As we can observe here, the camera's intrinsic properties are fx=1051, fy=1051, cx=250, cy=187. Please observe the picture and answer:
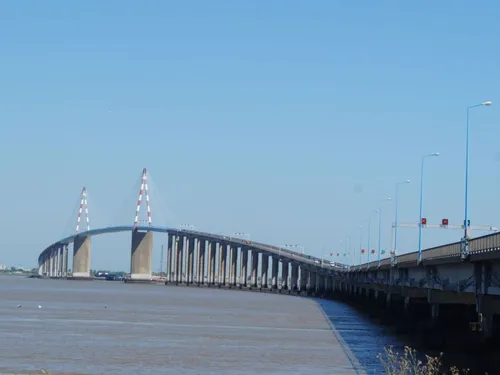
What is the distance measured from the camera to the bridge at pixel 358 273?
3619cm

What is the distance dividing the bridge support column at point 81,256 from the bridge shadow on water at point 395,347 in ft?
445

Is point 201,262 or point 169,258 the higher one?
point 169,258

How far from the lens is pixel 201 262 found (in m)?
180

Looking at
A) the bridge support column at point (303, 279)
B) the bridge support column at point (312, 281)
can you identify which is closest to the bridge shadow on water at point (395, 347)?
the bridge support column at point (312, 281)

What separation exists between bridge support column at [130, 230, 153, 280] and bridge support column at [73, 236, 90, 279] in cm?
1811

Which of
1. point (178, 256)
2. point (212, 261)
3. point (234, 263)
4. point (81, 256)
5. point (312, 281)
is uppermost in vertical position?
point (178, 256)

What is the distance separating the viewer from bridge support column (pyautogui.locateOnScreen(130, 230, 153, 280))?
179 metres

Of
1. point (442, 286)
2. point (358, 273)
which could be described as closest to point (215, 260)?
point (358, 273)

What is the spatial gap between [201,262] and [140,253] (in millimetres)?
A: 10553

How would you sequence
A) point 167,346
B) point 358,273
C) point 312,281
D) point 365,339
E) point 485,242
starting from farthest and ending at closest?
1. point 312,281
2. point 358,273
3. point 365,339
4. point 485,242
5. point 167,346

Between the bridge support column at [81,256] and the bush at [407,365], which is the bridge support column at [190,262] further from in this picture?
the bush at [407,365]

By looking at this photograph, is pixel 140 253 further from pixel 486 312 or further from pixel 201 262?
pixel 486 312

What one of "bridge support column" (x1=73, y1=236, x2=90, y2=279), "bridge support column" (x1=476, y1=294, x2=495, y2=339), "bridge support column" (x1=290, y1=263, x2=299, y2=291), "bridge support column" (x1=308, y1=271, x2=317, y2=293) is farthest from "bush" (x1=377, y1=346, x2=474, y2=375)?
"bridge support column" (x1=73, y1=236, x2=90, y2=279)

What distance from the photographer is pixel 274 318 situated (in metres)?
66.6
